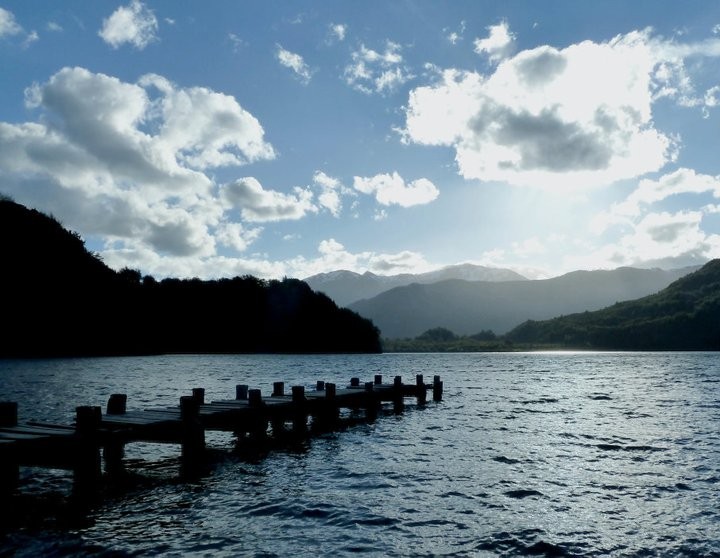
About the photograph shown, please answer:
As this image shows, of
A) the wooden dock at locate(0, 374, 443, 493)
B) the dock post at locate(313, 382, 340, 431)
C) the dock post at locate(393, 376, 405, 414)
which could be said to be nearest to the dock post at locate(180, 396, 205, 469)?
the wooden dock at locate(0, 374, 443, 493)

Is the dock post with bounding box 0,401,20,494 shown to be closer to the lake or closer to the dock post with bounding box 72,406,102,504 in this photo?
the lake

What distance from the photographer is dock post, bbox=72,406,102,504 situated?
15570mm

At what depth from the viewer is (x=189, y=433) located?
758 inches

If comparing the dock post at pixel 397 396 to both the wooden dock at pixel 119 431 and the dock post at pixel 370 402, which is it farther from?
the wooden dock at pixel 119 431

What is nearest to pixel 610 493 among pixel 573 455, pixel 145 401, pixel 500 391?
pixel 573 455

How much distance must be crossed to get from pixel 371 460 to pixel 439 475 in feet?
11.7

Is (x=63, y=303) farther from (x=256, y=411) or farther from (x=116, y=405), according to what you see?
(x=116, y=405)

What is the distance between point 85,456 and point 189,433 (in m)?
4.05

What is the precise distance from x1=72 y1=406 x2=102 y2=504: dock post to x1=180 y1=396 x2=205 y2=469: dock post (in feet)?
11.9

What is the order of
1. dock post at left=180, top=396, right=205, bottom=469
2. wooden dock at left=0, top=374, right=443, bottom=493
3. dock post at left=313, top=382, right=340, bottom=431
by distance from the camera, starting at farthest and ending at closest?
1. dock post at left=313, top=382, right=340, bottom=431
2. dock post at left=180, top=396, right=205, bottom=469
3. wooden dock at left=0, top=374, right=443, bottom=493

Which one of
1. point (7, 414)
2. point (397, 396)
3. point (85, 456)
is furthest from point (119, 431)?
point (397, 396)

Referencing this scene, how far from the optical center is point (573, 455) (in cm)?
2295

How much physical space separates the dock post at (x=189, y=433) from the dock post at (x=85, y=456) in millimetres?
3618

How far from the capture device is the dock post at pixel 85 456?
1557 centimetres
